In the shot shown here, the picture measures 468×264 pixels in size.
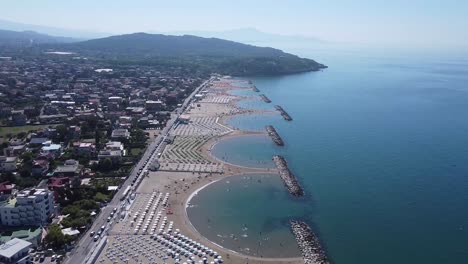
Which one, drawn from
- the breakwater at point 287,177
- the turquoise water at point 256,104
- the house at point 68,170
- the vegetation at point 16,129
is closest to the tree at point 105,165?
the house at point 68,170

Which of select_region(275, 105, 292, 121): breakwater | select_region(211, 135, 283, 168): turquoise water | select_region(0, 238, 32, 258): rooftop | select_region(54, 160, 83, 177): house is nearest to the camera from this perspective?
select_region(0, 238, 32, 258): rooftop

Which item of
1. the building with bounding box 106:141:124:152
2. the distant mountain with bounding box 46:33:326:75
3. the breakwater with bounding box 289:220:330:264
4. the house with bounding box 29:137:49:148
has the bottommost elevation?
the breakwater with bounding box 289:220:330:264

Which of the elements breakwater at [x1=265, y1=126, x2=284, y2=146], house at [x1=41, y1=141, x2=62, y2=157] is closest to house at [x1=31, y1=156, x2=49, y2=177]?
house at [x1=41, y1=141, x2=62, y2=157]

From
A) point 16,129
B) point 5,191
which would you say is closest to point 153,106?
point 16,129

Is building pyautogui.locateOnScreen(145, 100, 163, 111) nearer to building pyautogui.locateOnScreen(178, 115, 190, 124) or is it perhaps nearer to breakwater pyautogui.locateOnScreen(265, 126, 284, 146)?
building pyautogui.locateOnScreen(178, 115, 190, 124)

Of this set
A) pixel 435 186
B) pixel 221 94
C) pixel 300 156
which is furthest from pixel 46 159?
pixel 221 94

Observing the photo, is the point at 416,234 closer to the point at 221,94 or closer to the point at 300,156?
the point at 300,156
